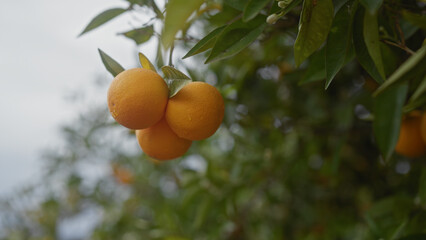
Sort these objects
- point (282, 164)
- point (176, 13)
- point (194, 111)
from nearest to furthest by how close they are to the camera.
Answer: point (176, 13), point (194, 111), point (282, 164)

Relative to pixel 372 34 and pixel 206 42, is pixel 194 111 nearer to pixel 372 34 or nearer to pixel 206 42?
pixel 206 42

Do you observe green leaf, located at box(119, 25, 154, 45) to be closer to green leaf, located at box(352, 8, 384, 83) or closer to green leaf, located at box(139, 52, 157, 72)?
green leaf, located at box(139, 52, 157, 72)

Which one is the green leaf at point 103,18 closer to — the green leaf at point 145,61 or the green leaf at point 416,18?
the green leaf at point 145,61

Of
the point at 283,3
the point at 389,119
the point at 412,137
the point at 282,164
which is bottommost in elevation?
the point at 282,164

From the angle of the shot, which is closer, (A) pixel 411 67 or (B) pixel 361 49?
(A) pixel 411 67

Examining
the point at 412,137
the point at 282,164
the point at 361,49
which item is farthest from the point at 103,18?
the point at 282,164

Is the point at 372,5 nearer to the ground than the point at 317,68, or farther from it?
farther from it
